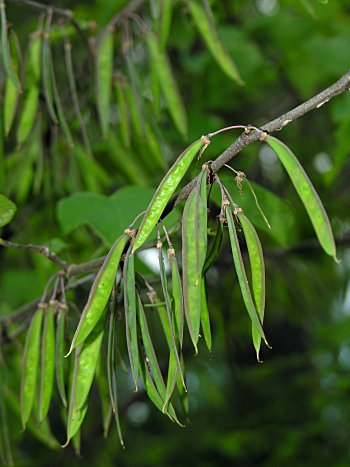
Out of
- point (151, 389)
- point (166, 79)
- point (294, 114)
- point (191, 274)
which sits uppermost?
point (166, 79)

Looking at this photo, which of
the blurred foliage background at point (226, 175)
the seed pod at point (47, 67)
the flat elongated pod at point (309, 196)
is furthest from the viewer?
the blurred foliage background at point (226, 175)

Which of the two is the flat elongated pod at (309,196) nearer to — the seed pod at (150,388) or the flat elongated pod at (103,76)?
the seed pod at (150,388)

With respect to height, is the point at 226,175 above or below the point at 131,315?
above

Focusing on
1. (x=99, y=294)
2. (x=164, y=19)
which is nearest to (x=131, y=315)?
(x=99, y=294)

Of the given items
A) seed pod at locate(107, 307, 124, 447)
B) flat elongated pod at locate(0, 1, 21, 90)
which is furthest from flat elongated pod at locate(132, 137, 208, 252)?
flat elongated pod at locate(0, 1, 21, 90)

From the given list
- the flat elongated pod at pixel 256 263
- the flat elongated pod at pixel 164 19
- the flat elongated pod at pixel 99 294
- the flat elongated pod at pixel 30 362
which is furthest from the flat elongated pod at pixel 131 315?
the flat elongated pod at pixel 164 19

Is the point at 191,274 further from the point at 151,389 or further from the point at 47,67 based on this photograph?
the point at 47,67
